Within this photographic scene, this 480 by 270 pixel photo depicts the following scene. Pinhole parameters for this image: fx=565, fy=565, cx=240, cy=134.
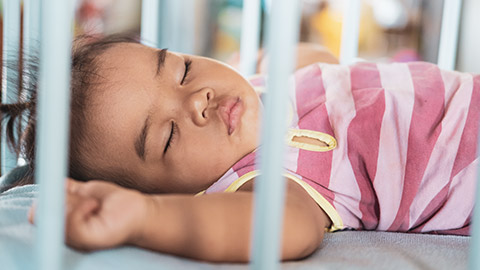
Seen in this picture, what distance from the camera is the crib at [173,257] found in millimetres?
372

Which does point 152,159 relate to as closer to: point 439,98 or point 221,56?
point 439,98

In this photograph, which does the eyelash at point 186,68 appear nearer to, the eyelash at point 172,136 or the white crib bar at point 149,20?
the eyelash at point 172,136

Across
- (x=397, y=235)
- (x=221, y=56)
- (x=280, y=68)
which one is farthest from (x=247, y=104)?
(x=221, y=56)

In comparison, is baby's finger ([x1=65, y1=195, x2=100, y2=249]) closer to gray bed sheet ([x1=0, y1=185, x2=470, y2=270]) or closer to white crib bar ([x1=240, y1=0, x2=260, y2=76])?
gray bed sheet ([x1=0, y1=185, x2=470, y2=270])

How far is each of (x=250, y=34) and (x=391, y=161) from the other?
602mm

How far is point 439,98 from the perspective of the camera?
0.82 meters

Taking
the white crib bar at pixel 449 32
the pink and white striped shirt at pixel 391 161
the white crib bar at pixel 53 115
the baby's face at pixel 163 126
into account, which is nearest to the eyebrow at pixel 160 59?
the baby's face at pixel 163 126

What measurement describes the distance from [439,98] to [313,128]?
192 mm

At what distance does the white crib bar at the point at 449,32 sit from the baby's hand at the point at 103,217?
0.91 m

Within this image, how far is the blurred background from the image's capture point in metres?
2.78

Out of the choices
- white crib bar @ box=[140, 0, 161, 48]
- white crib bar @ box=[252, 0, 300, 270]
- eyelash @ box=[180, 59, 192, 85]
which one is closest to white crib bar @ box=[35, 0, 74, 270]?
white crib bar @ box=[252, 0, 300, 270]

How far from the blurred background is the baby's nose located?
1.91 metres

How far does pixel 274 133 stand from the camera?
1.22ft

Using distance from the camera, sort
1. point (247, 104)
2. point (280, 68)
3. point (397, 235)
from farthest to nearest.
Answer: point (247, 104), point (397, 235), point (280, 68)
